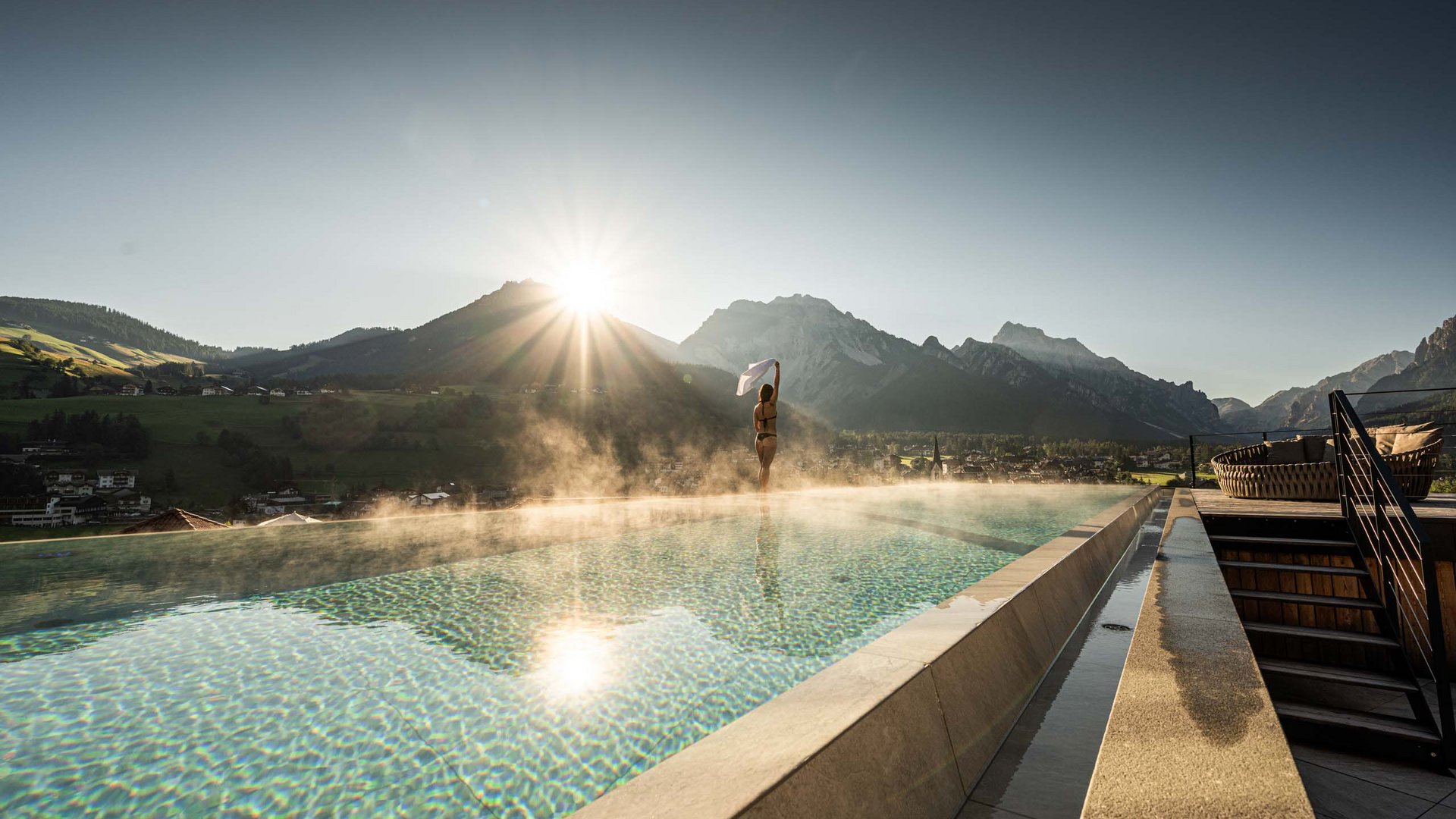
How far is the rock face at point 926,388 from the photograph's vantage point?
12781 cm

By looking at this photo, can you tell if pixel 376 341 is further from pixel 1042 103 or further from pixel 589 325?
pixel 1042 103

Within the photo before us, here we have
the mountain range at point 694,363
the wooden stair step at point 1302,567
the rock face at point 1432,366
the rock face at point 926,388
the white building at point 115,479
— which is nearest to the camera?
the wooden stair step at point 1302,567

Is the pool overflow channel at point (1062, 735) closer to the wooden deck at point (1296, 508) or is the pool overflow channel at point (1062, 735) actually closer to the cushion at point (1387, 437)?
the wooden deck at point (1296, 508)

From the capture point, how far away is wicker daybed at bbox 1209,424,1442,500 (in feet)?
21.7

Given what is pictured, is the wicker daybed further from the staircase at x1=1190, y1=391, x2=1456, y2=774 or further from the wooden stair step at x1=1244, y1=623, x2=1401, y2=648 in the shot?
the wooden stair step at x1=1244, y1=623, x2=1401, y2=648

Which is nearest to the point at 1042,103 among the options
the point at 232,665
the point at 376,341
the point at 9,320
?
the point at 232,665

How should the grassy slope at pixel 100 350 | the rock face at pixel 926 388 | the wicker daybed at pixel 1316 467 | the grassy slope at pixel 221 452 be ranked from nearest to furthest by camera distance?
the wicker daybed at pixel 1316 467, the grassy slope at pixel 221 452, the grassy slope at pixel 100 350, the rock face at pixel 926 388

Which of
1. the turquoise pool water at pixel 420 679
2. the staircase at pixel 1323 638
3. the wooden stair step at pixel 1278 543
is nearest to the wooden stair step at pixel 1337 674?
the staircase at pixel 1323 638

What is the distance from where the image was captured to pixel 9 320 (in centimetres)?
14575

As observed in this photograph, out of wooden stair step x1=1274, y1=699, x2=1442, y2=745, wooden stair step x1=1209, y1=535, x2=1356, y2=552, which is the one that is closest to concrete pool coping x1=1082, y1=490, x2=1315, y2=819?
wooden stair step x1=1274, y1=699, x2=1442, y2=745

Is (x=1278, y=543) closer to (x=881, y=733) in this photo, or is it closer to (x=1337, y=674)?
(x=1337, y=674)

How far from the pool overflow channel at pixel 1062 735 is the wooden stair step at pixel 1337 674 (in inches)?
59.0

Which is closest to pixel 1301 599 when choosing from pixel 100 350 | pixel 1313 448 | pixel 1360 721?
pixel 1360 721

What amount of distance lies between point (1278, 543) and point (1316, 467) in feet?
7.26
